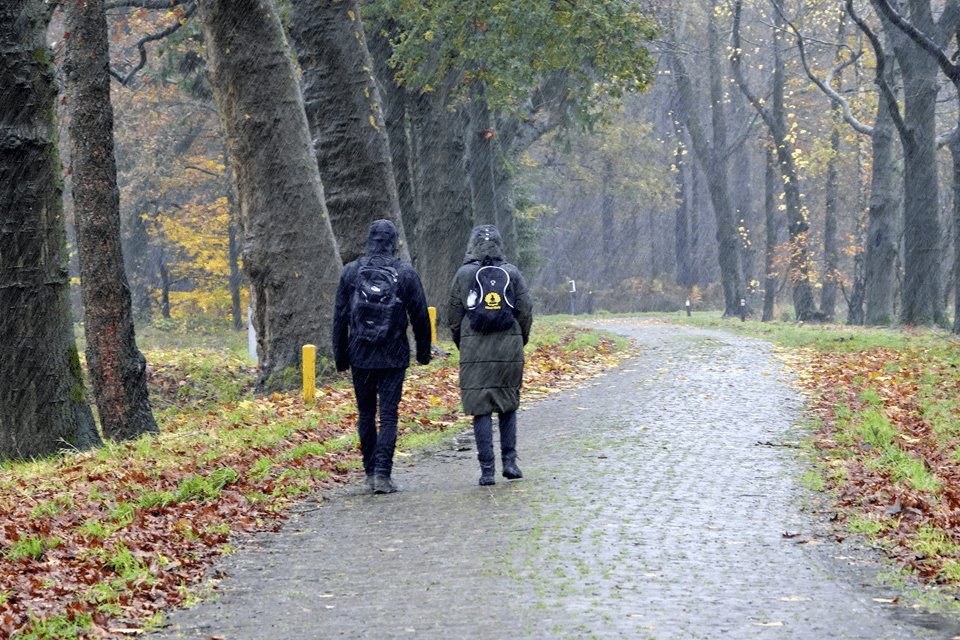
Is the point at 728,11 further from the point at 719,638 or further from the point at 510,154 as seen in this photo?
the point at 719,638

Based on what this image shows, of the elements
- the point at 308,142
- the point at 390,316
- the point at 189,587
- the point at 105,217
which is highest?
the point at 308,142

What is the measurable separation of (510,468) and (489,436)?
0.39 meters

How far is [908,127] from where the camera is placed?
28688mm

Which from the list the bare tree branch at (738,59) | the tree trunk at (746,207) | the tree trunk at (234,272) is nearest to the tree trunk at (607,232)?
the tree trunk at (746,207)

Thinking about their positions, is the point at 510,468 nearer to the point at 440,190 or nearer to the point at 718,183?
the point at 440,190

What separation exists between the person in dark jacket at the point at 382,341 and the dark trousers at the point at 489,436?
664 millimetres

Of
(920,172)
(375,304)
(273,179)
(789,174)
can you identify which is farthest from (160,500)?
(789,174)

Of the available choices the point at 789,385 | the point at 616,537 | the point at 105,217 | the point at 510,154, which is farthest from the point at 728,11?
the point at 616,537

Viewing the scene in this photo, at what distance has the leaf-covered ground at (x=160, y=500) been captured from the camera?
6520 millimetres

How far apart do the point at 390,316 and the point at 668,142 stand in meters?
69.7

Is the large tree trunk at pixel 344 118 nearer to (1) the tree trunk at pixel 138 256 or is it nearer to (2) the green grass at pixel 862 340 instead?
(2) the green grass at pixel 862 340

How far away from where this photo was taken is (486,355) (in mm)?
9852

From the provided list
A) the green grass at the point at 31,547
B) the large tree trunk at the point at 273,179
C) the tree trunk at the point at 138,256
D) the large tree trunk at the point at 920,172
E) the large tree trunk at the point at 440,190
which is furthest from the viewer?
the tree trunk at the point at 138,256

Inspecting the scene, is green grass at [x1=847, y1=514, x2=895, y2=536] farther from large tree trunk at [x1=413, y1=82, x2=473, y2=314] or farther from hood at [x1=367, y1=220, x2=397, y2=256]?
large tree trunk at [x1=413, y1=82, x2=473, y2=314]
